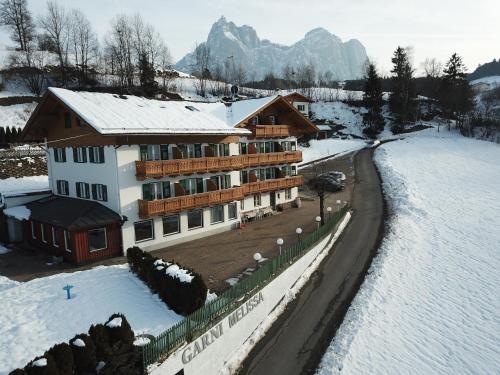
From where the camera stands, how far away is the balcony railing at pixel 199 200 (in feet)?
84.8

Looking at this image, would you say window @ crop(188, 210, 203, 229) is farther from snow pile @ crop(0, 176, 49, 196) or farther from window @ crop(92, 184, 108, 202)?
snow pile @ crop(0, 176, 49, 196)

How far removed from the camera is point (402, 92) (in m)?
97.1

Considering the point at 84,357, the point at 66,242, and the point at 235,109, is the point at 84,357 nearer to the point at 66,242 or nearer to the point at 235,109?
the point at 66,242

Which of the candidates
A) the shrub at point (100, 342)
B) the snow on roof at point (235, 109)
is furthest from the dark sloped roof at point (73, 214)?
the snow on roof at point (235, 109)

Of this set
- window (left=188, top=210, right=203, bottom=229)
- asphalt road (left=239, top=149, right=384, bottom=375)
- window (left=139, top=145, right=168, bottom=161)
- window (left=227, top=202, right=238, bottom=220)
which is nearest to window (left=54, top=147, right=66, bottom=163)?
window (left=139, top=145, right=168, bottom=161)

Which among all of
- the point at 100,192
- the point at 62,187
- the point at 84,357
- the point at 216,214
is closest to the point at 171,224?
the point at 216,214

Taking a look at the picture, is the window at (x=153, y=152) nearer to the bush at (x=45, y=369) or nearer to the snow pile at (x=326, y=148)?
the bush at (x=45, y=369)

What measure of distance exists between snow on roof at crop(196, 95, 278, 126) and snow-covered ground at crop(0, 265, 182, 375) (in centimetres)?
1894

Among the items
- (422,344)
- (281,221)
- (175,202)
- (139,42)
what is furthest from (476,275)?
(139,42)

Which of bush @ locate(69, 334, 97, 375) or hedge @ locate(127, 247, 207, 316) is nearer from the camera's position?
bush @ locate(69, 334, 97, 375)

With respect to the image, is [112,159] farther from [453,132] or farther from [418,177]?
[453,132]

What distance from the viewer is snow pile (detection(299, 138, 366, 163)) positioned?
6895 centimetres

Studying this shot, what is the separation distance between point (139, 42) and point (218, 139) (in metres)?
75.3

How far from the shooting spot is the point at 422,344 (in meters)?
18.1
